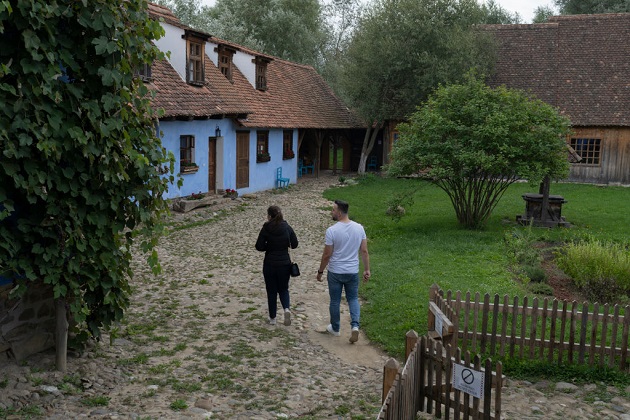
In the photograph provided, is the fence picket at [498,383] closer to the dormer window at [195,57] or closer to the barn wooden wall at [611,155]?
the dormer window at [195,57]

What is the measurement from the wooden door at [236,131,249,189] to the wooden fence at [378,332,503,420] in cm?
1716

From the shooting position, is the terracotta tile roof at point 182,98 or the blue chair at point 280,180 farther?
the blue chair at point 280,180

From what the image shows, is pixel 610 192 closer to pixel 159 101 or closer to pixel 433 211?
pixel 433 211

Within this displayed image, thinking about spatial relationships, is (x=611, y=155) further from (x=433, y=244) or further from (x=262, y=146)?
(x=433, y=244)

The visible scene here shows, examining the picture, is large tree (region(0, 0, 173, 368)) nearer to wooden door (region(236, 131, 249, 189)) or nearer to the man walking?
the man walking

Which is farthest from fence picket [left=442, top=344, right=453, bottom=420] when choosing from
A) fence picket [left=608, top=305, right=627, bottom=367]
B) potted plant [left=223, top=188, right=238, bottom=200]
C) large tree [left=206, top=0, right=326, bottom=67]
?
large tree [left=206, top=0, right=326, bottom=67]

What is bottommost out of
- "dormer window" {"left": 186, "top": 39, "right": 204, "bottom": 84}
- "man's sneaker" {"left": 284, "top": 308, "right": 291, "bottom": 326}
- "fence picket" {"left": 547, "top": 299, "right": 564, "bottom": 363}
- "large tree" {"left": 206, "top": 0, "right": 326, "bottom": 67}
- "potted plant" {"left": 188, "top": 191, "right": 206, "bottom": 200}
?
"man's sneaker" {"left": 284, "top": 308, "right": 291, "bottom": 326}

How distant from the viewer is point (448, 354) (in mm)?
5891

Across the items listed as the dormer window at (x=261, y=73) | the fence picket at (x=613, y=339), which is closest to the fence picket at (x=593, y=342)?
the fence picket at (x=613, y=339)

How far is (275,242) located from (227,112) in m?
12.6

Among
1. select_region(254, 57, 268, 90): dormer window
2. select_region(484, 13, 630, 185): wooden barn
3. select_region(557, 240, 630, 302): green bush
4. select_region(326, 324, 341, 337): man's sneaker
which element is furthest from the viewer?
select_region(484, 13, 630, 185): wooden barn

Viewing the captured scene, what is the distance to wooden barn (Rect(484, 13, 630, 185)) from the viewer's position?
28.0 meters

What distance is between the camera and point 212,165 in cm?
2158

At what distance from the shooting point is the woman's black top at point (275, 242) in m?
8.77
